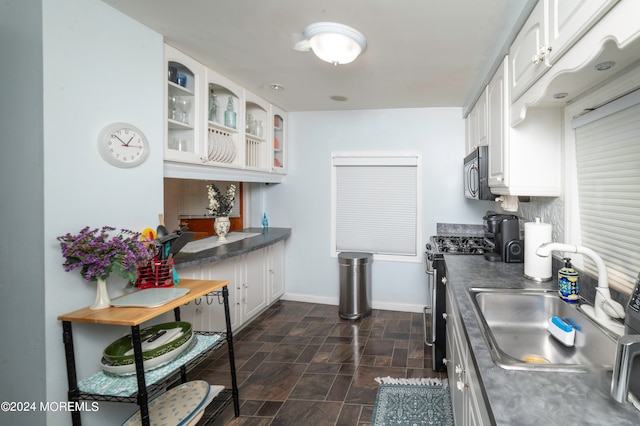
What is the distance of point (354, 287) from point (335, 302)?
57 centimetres

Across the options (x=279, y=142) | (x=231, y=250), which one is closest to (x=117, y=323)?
(x=231, y=250)

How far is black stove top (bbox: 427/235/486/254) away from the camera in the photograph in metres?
2.81

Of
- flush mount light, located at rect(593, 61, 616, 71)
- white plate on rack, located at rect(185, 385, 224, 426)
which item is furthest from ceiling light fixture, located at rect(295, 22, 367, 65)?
white plate on rack, located at rect(185, 385, 224, 426)

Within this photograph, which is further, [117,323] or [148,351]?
[148,351]

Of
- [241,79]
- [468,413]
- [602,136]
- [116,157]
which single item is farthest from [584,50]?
[241,79]

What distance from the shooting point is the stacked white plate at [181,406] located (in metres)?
1.73

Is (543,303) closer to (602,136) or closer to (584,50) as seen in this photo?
(602,136)

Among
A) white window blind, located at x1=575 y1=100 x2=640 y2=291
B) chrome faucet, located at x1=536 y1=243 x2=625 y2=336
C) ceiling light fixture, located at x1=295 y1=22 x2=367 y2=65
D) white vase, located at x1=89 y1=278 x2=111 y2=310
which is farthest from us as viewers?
ceiling light fixture, located at x1=295 y1=22 x2=367 y2=65

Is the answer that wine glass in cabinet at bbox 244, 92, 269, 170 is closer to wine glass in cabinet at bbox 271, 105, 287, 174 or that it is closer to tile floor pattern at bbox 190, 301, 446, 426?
wine glass in cabinet at bbox 271, 105, 287, 174

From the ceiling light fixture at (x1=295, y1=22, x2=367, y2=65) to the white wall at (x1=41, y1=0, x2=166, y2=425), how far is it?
969 mm

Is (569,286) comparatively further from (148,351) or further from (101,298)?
(101,298)

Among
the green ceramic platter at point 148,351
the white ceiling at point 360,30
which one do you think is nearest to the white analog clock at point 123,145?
the white ceiling at point 360,30

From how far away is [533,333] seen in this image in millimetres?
1576

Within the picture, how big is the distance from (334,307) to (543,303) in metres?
2.75
